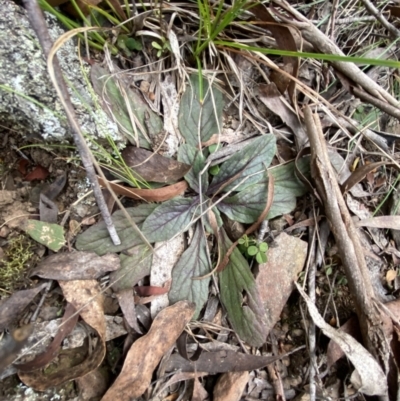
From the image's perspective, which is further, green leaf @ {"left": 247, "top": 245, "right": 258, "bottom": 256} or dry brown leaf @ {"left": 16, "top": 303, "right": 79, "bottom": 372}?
green leaf @ {"left": 247, "top": 245, "right": 258, "bottom": 256}

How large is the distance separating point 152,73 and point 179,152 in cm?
24

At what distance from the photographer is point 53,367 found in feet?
3.12

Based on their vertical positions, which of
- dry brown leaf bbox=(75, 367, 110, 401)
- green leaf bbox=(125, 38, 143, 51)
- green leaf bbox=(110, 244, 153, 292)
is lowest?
dry brown leaf bbox=(75, 367, 110, 401)

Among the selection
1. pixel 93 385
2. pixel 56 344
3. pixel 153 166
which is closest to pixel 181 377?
pixel 93 385

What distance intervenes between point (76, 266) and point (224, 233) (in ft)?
1.35

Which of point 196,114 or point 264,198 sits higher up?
point 196,114

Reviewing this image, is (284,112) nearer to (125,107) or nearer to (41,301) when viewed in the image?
(125,107)

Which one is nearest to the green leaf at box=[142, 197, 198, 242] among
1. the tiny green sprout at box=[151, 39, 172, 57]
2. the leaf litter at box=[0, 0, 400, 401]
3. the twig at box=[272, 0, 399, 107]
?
the leaf litter at box=[0, 0, 400, 401]

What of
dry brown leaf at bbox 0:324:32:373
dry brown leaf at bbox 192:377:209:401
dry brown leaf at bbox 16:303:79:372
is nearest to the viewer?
dry brown leaf at bbox 0:324:32:373

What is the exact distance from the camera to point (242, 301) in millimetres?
1061

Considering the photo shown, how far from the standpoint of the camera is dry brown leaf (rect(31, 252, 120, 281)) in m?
0.99

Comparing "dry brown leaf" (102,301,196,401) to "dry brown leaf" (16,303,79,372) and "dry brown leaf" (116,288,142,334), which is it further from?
"dry brown leaf" (16,303,79,372)

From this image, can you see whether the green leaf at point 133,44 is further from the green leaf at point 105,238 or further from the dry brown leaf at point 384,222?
the dry brown leaf at point 384,222

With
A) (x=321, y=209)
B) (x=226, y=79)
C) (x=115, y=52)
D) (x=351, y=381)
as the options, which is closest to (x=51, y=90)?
(x=115, y=52)
